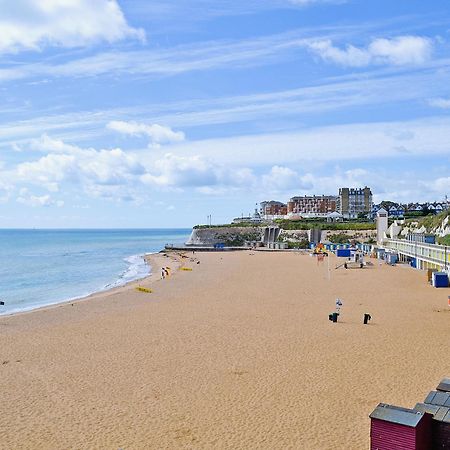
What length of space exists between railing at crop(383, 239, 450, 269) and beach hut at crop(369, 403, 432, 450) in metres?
25.9

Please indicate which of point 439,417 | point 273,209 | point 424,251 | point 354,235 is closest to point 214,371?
point 439,417

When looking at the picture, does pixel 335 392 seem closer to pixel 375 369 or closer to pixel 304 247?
pixel 375 369

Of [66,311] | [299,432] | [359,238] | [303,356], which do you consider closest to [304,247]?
[359,238]

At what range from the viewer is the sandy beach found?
9875 millimetres

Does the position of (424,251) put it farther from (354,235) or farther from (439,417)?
(354,235)

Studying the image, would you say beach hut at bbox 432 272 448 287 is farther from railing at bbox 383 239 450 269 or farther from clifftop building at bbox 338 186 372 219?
clifftop building at bbox 338 186 372 219

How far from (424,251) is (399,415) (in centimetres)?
3332

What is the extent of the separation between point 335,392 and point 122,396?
468 centimetres

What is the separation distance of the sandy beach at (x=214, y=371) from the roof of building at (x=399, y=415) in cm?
156

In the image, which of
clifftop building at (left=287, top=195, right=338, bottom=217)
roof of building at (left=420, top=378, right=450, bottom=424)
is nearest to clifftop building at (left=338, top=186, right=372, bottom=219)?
clifftop building at (left=287, top=195, right=338, bottom=217)

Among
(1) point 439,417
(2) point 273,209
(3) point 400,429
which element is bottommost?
(3) point 400,429

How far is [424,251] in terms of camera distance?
38844mm

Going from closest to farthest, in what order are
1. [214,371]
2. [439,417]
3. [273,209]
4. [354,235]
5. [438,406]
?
[439,417] → [438,406] → [214,371] → [354,235] → [273,209]

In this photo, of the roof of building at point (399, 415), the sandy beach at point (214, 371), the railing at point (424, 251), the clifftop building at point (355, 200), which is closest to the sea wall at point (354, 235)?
the railing at point (424, 251)
